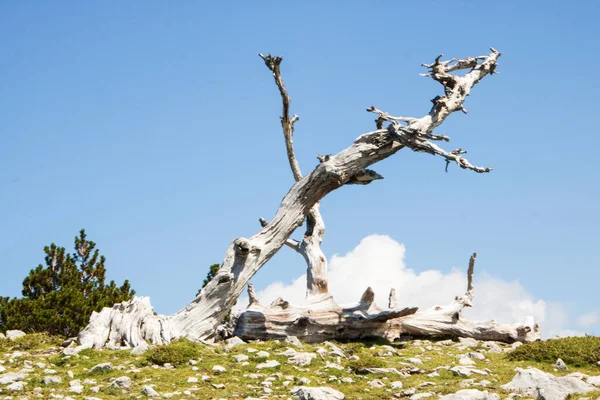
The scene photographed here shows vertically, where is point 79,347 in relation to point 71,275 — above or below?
below

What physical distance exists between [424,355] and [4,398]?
11383 millimetres

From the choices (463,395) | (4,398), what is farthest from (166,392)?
(463,395)

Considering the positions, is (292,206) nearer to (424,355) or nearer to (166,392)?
(424,355)

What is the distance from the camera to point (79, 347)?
18.8 m

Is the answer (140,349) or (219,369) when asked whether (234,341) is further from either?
(219,369)

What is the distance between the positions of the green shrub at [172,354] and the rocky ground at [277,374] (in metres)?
0.03

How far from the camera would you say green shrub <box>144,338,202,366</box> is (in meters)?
17.5

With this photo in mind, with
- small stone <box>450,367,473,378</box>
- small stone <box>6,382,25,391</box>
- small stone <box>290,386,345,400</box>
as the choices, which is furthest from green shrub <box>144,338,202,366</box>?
small stone <box>450,367,473,378</box>

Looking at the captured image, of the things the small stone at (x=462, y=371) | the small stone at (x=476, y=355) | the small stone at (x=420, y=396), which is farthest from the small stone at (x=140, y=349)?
the small stone at (x=476, y=355)

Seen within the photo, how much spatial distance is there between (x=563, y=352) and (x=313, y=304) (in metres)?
8.00

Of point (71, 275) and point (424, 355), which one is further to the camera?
point (71, 275)

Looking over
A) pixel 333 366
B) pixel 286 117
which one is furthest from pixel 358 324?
pixel 286 117

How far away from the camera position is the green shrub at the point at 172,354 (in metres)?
17.5

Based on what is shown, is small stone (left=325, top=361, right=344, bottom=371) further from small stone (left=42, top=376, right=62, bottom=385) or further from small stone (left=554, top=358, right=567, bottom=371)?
small stone (left=42, top=376, right=62, bottom=385)
